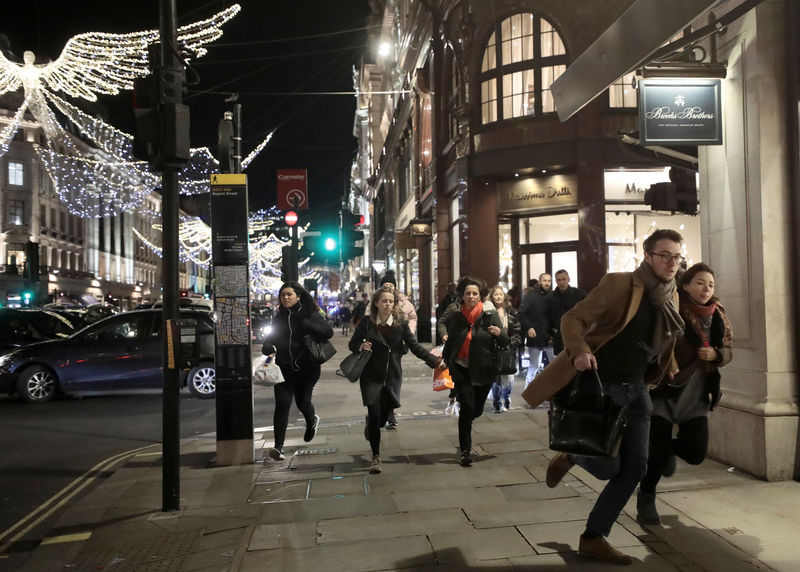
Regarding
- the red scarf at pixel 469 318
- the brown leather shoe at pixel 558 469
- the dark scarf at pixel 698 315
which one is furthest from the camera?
the red scarf at pixel 469 318

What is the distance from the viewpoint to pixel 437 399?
38.3 feet

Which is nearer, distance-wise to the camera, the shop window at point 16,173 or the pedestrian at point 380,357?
the pedestrian at point 380,357

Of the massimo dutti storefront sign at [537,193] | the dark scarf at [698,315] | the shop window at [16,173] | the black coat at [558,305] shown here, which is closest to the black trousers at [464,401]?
the dark scarf at [698,315]

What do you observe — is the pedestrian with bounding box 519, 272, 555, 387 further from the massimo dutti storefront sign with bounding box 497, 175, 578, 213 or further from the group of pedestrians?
the massimo dutti storefront sign with bounding box 497, 175, 578, 213

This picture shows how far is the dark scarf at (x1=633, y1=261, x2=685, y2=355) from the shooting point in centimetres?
409

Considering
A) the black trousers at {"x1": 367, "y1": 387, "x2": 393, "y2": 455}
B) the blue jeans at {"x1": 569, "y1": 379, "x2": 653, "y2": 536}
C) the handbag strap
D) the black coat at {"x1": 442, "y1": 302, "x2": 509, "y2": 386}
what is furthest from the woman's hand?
the black trousers at {"x1": 367, "y1": 387, "x2": 393, "y2": 455}

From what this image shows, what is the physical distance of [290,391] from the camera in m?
7.60

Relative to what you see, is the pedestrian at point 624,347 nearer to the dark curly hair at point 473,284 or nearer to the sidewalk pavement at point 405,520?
the sidewalk pavement at point 405,520

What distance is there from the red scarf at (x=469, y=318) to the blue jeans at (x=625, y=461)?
288cm

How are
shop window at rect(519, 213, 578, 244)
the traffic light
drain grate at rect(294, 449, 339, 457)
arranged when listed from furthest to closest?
shop window at rect(519, 213, 578, 244) < the traffic light < drain grate at rect(294, 449, 339, 457)

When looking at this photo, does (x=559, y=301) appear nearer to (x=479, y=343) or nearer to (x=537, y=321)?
(x=537, y=321)

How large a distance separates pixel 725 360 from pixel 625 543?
4.54ft

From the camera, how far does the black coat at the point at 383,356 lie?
267 inches

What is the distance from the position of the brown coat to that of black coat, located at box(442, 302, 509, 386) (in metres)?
2.61
